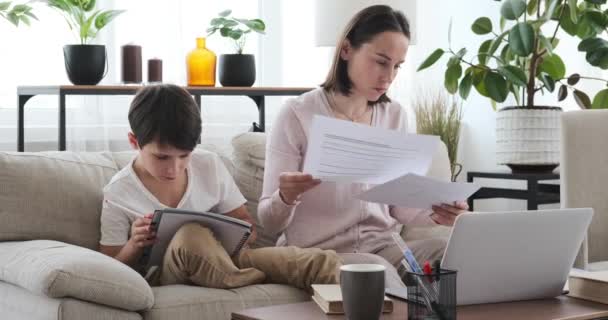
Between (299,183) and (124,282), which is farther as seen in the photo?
(299,183)

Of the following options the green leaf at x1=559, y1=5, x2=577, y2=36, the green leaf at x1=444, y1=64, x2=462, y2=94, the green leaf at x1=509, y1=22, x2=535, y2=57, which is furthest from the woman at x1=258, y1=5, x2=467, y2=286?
the green leaf at x1=559, y1=5, x2=577, y2=36

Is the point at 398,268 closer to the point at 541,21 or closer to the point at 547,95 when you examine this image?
the point at 541,21

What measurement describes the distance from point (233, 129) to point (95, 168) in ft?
5.15

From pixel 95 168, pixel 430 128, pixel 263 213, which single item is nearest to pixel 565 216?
pixel 263 213

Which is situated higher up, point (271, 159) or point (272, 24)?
point (272, 24)

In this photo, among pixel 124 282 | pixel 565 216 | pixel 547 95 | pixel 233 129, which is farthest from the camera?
pixel 547 95

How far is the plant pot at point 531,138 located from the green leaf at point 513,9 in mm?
384

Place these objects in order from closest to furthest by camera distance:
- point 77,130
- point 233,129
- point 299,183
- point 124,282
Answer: point 124,282 → point 299,183 → point 77,130 → point 233,129

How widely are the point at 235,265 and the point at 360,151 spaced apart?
1.53ft

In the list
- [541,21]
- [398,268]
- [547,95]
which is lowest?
[398,268]

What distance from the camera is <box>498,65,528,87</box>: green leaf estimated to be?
11.8 ft

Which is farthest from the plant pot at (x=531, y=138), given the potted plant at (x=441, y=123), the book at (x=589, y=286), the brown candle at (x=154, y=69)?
the book at (x=589, y=286)

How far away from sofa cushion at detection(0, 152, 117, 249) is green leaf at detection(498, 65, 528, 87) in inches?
77.1

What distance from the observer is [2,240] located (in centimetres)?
214
